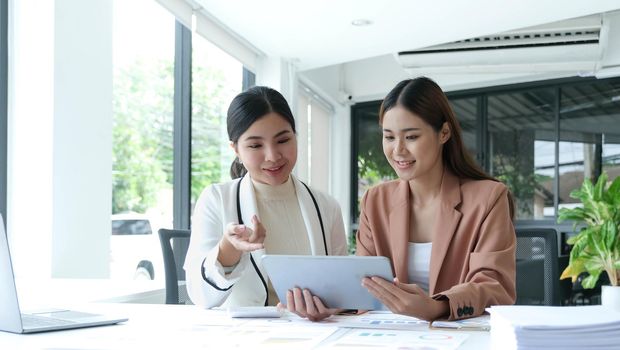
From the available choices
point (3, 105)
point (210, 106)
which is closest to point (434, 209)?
point (3, 105)

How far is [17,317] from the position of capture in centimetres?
154

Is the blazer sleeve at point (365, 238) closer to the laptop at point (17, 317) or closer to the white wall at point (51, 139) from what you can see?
the laptop at point (17, 317)

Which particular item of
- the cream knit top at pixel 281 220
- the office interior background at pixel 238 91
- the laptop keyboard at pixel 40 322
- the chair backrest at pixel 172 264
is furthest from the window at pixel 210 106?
the laptop keyboard at pixel 40 322

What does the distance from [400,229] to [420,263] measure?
0.40 ft

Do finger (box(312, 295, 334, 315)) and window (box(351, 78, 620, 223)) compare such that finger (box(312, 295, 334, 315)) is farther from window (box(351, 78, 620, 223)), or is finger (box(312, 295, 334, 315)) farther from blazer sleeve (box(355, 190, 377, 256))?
window (box(351, 78, 620, 223))

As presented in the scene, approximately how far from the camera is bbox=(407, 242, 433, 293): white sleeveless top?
6.95 feet

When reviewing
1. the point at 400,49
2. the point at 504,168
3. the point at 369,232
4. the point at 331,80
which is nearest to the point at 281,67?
the point at 400,49

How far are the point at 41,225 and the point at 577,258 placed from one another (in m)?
4.40

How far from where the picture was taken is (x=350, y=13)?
4.85 meters

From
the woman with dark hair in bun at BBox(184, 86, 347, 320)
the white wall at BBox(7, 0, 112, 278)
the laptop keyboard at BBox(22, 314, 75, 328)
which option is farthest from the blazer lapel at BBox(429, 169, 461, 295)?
the white wall at BBox(7, 0, 112, 278)

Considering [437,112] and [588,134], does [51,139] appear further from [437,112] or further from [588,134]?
[588,134]

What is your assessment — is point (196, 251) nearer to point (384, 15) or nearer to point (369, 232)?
point (369, 232)

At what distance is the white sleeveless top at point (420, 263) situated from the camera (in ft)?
6.95

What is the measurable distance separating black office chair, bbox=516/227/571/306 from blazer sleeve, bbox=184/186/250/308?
106 cm
